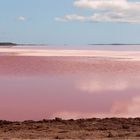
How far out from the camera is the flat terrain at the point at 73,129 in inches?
520

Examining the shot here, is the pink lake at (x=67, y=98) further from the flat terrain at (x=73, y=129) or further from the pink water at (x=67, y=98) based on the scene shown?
the flat terrain at (x=73, y=129)

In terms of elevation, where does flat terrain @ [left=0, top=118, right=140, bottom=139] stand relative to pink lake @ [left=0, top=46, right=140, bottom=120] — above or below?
above

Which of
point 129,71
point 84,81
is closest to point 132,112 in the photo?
point 84,81

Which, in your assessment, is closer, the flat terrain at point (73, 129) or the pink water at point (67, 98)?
the flat terrain at point (73, 129)

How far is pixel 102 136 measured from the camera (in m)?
13.2

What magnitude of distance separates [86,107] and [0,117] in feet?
13.1

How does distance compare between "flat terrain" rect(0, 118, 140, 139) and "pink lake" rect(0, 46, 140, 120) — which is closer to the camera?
"flat terrain" rect(0, 118, 140, 139)

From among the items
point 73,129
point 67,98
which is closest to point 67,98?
point 67,98

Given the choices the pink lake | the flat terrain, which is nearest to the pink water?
the pink lake

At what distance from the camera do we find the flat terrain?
13.2 m

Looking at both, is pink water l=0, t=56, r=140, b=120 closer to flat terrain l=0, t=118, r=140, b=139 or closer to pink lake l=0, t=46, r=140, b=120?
pink lake l=0, t=46, r=140, b=120

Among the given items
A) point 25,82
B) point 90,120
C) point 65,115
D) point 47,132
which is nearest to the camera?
point 47,132

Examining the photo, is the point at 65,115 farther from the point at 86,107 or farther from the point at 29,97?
the point at 29,97

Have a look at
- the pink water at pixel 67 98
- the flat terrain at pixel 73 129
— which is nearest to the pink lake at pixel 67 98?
the pink water at pixel 67 98
